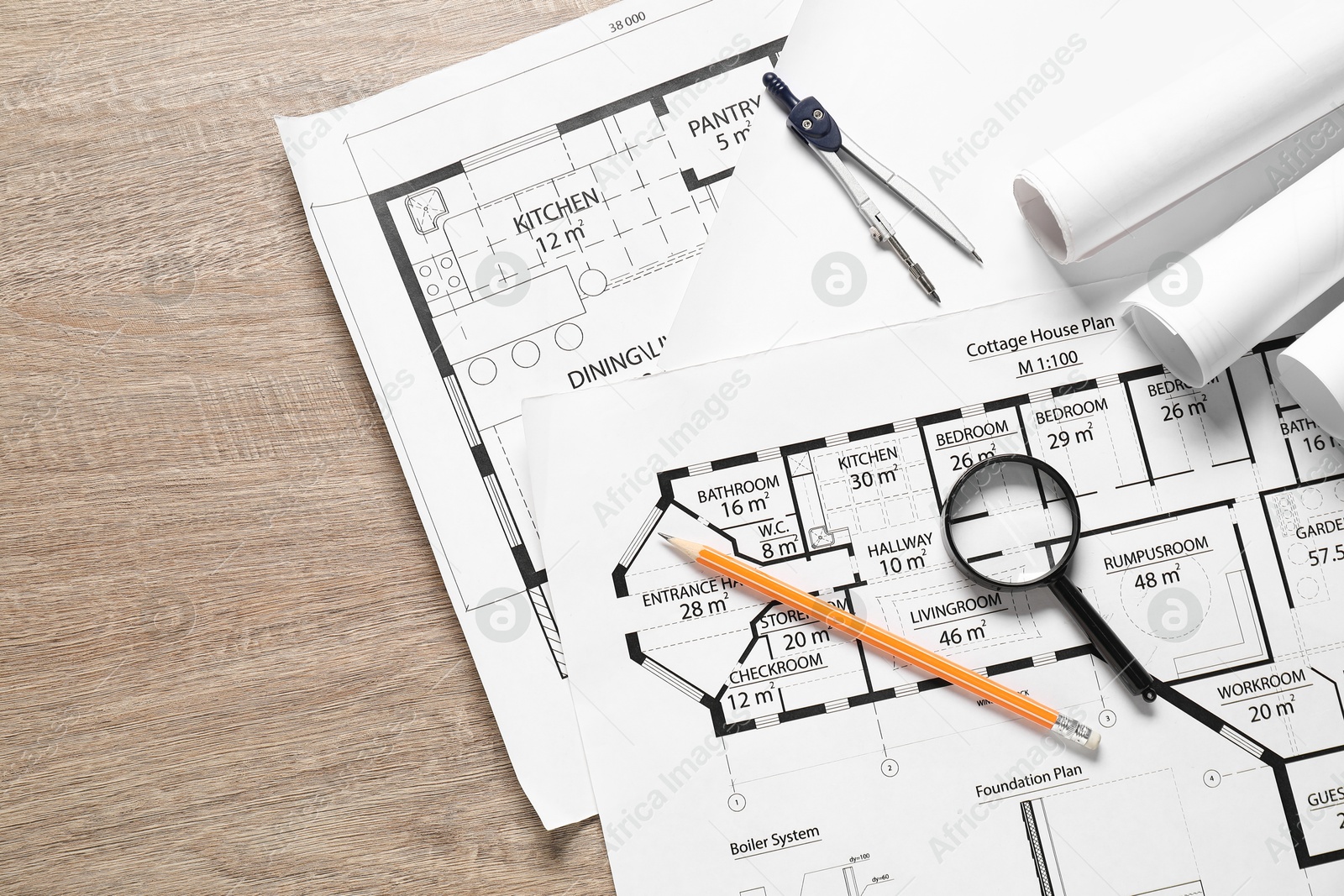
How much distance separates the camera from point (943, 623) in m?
1.22

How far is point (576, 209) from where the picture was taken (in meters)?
1.29

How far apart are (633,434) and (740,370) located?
0.18m

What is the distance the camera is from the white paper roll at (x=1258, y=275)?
3.66ft

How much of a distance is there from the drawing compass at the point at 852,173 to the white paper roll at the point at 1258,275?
277 millimetres

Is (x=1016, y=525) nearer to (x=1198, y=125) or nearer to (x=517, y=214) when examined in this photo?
(x=1198, y=125)

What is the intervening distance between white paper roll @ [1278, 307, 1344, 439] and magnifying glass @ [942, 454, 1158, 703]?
328 mm

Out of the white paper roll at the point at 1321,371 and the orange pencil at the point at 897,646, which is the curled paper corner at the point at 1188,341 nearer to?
the white paper roll at the point at 1321,371

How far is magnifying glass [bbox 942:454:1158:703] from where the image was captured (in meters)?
1.20

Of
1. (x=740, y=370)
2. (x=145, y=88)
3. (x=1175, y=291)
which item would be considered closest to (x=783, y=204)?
(x=740, y=370)

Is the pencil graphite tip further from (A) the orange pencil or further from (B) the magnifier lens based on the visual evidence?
(B) the magnifier lens

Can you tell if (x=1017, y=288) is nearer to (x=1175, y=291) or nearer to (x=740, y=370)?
(x=1175, y=291)

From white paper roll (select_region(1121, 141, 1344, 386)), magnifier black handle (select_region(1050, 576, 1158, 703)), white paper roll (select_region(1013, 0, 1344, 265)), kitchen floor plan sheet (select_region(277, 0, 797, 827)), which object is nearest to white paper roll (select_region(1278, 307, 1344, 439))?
white paper roll (select_region(1121, 141, 1344, 386))

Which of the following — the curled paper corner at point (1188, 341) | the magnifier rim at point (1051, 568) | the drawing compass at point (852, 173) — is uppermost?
the drawing compass at point (852, 173)

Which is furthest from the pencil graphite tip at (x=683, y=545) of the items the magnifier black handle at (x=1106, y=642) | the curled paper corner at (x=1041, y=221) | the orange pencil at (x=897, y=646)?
the curled paper corner at (x=1041, y=221)
